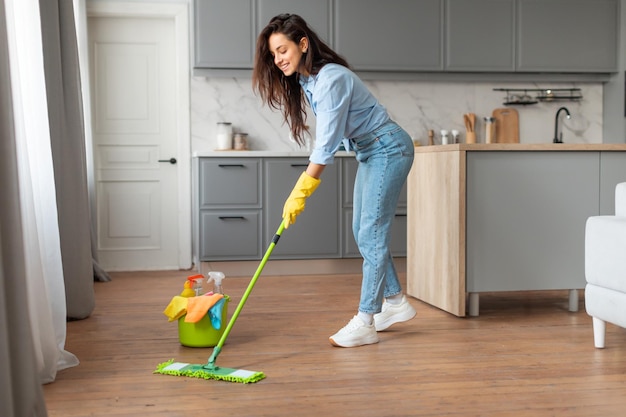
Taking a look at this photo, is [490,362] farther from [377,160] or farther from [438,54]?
[438,54]

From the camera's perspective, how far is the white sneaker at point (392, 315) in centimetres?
326

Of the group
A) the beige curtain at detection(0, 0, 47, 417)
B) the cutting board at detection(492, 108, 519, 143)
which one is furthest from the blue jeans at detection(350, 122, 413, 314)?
the cutting board at detection(492, 108, 519, 143)

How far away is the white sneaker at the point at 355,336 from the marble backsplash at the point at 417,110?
2.68 metres

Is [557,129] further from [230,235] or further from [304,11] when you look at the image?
[230,235]

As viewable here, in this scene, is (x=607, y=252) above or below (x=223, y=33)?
below

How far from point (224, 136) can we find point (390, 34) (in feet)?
4.36

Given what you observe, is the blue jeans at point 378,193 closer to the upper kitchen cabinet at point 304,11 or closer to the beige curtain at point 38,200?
the beige curtain at point 38,200

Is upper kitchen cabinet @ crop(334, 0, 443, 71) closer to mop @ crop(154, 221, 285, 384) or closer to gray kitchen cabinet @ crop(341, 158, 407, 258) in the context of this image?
gray kitchen cabinet @ crop(341, 158, 407, 258)

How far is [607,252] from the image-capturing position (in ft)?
9.07

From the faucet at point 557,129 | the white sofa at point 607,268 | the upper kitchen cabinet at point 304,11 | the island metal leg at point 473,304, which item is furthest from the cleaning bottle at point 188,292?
the faucet at point 557,129

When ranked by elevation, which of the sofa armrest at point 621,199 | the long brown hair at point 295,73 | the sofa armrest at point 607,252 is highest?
the long brown hair at point 295,73

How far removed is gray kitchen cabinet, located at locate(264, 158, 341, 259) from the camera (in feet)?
16.5

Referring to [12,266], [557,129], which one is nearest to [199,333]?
[12,266]

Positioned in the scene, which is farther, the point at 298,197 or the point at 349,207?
the point at 349,207
